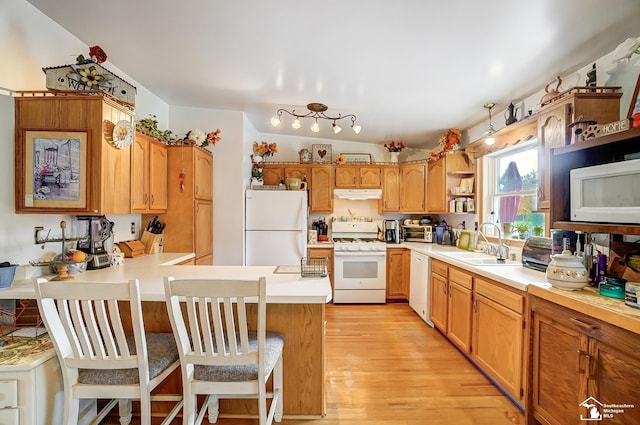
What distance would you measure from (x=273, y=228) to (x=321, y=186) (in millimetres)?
1080

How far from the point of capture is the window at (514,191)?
2.66 m

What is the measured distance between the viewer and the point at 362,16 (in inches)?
66.0

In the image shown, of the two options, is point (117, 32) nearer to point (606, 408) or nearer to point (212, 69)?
point (212, 69)

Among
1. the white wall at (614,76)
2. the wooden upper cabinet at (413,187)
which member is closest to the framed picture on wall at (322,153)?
the wooden upper cabinet at (413,187)

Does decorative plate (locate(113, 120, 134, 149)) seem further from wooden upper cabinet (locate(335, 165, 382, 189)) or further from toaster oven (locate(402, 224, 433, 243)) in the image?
toaster oven (locate(402, 224, 433, 243))

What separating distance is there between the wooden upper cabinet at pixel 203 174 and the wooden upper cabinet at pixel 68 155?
3.76 feet

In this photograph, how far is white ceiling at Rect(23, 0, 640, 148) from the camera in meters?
1.60

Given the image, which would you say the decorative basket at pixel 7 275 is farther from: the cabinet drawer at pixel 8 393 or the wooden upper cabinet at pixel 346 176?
the wooden upper cabinet at pixel 346 176

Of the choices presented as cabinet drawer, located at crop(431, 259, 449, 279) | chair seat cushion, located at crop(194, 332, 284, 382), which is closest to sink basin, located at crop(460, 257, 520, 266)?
cabinet drawer, located at crop(431, 259, 449, 279)

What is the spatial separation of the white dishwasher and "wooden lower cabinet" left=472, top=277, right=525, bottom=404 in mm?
942

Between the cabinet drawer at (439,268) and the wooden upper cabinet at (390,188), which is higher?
the wooden upper cabinet at (390,188)

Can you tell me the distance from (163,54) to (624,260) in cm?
360

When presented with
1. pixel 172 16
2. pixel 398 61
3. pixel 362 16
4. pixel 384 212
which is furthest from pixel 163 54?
pixel 384 212

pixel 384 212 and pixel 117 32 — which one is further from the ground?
pixel 117 32
